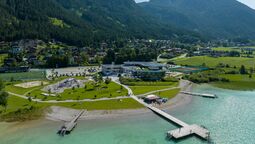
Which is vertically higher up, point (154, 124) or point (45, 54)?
point (45, 54)

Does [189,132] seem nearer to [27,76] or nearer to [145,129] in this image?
[145,129]

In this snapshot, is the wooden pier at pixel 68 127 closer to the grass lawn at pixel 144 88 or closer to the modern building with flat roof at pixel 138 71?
the grass lawn at pixel 144 88

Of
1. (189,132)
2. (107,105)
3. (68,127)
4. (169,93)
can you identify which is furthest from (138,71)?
(189,132)

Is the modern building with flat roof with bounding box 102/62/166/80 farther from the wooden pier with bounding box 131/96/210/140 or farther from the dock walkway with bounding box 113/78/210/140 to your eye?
the wooden pier with bounding box 131/96/210/140

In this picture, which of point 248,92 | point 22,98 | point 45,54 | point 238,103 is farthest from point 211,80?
point 45,54

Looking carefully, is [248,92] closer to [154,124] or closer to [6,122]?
[154,124]

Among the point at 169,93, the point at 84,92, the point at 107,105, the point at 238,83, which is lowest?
the point at 107,105
